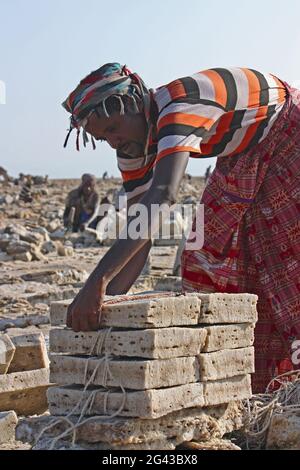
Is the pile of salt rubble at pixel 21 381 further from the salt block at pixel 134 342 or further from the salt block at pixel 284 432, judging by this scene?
the salt block at pixel 284 432

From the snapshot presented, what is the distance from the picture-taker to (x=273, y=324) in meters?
4.86

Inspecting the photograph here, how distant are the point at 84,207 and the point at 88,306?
12898 mm

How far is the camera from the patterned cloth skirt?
4633 mm

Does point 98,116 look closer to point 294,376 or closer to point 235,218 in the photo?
point 235,218

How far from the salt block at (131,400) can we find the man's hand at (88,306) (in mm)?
261

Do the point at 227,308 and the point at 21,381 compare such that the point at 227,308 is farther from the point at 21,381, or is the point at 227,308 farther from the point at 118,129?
the point at 21,381

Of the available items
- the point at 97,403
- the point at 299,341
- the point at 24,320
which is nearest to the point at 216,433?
the point at 97,403

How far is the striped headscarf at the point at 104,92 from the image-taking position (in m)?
4.03

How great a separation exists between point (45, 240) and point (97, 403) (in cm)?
1150

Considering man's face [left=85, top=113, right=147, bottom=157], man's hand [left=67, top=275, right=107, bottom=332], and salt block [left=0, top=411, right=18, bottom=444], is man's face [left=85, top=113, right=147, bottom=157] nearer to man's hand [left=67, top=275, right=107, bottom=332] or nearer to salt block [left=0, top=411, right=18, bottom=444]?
man's hand [left=67, top=275, right=107, bottom=332]

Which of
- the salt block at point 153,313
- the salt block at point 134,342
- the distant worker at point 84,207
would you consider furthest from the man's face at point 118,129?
the distant worker at point 84,207

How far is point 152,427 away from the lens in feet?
11.8

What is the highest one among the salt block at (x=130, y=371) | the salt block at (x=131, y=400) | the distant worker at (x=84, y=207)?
the distant worker at (x=84, y=207)

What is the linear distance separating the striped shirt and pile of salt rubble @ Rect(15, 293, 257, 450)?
0.66 m
